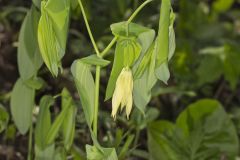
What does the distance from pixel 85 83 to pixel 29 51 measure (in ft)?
0.76

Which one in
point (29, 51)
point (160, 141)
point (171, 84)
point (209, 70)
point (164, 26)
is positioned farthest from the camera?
point (171, 84)

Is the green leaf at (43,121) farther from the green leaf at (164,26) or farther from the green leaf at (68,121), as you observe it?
the green leaf at (164,26)

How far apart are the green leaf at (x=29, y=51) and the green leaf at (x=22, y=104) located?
49 mm

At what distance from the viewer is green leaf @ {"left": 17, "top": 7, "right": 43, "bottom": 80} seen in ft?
3.59

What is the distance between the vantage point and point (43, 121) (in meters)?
1.12

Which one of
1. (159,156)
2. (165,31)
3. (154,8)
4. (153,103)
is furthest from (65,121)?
(154,8)

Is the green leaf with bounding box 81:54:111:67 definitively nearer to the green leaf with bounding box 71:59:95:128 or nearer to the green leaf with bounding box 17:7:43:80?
the green leaf with bounding box 71:59:95:128

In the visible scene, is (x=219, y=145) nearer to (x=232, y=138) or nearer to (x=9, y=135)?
(x=232, y=138)

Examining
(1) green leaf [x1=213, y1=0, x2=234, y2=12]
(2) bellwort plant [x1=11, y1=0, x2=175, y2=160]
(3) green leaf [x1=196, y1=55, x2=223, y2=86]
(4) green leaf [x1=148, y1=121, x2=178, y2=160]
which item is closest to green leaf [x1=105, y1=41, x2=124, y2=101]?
(2) bellwort plant [x1=11, y1=0, x2=175, y2=160]

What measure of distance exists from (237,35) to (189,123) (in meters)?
0.82

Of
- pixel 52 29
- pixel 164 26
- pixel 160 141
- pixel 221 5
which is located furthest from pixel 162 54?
pixel 221 5

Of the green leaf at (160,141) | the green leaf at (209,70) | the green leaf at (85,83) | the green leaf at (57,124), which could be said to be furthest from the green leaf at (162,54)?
the green leaf at (209,70)

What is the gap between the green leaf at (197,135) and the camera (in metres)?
1.34

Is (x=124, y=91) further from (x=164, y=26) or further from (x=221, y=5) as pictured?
(x=221, y=5)
